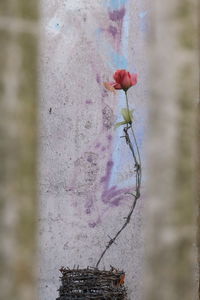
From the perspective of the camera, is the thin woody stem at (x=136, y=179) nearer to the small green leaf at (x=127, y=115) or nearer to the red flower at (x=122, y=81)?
the small green leaf at (x=127, y=115)

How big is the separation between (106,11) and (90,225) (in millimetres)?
1155

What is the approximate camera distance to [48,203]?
4191mm

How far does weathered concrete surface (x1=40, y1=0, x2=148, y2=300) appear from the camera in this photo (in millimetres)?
4188

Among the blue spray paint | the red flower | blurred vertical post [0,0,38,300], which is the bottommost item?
blurred vertical post [0,0,38,300]

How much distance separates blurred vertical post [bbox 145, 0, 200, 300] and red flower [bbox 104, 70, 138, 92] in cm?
193

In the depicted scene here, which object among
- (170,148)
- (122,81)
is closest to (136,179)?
(122,81)

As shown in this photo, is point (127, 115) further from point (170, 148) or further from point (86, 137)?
point (170, 148)

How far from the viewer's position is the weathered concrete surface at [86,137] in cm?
419

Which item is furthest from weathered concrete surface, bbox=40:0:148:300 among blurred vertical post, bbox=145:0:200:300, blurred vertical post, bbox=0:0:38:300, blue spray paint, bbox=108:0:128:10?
blurred vertical post, bbox=0:0:38:300

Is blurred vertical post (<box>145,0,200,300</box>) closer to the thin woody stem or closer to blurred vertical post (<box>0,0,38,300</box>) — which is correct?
blurred vertical post (<box>0,0,38,300</box>)

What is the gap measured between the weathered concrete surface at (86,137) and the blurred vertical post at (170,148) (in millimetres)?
1896

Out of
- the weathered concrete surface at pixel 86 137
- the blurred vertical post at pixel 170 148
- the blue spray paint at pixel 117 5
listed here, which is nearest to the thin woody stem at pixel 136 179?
the weathered concrete surface at pixel 86 137

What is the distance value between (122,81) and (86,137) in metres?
0.36

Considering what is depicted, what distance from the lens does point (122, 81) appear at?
4254 millimetres
